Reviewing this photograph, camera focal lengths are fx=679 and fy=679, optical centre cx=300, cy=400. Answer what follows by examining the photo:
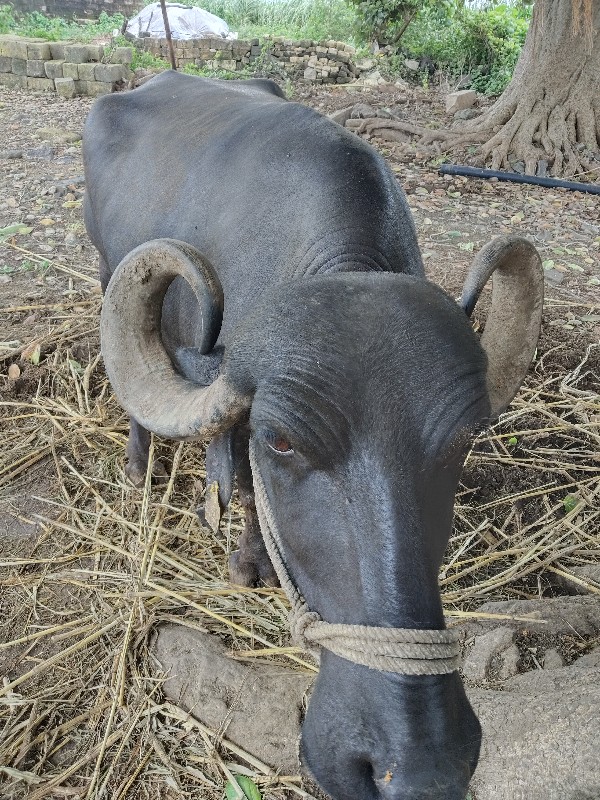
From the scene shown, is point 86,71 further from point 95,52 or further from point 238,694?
point 238,694

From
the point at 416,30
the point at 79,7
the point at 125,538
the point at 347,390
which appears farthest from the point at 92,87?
the point at 347,390

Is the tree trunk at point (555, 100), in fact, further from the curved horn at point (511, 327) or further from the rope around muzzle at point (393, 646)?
the rope around muzzle at point (393, 646)

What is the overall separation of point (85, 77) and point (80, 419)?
32.0 ft

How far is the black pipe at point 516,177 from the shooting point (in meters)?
7.73

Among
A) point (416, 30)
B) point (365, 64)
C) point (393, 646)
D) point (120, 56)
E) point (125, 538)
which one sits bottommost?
point (125, 538)

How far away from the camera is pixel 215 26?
16.5m

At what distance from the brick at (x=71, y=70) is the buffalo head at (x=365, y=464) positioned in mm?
11563

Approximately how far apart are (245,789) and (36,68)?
42.0ft

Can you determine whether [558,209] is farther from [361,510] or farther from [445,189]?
[361,510]

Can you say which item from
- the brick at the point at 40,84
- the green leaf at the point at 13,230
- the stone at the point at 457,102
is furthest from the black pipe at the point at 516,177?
the brick at the point at 40,84

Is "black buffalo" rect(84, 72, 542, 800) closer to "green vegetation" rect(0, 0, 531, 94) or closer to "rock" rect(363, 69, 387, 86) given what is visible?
"green vegetation" rect(0, 0, 531, 94)

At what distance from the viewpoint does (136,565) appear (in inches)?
127

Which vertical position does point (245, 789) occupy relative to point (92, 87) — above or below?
below

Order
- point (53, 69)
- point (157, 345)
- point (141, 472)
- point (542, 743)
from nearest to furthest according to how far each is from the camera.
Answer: point (542, 743), point (157, 345), point (141, 472), point (53, 69)
